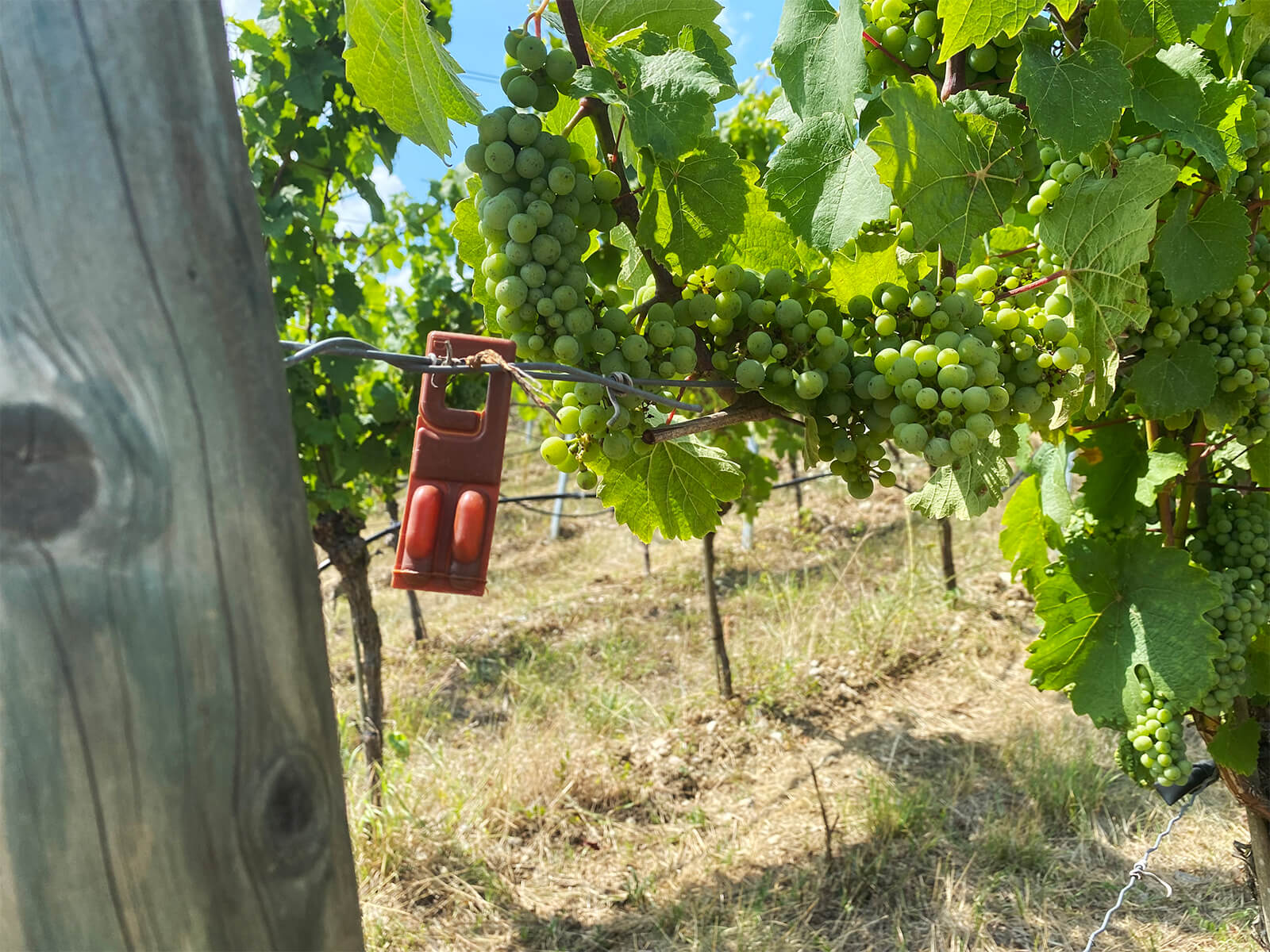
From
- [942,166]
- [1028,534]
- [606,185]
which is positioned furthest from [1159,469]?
[606,185]

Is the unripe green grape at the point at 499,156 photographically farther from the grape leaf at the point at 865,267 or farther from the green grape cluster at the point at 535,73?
the grape leaf at the point at 865,267

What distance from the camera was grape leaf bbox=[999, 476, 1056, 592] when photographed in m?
2.17

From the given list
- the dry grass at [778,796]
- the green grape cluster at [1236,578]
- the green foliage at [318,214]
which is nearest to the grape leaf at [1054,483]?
the green grape cluster at [1236,578]

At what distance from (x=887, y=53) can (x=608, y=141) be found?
514mm

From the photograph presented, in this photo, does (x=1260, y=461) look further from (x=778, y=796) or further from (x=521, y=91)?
(x=778, y=796)

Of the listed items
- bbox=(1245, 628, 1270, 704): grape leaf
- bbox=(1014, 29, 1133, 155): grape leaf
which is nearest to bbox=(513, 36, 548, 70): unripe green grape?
bbox=(1014, 29, 1133, 155): grape leaf

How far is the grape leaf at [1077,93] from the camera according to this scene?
1197mm

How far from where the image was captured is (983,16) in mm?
1104

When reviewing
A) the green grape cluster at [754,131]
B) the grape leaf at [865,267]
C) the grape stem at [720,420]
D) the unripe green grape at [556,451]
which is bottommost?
the unripe green grape at [556,451]

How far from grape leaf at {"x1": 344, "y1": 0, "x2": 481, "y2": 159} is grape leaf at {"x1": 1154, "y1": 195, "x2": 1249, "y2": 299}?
115 centimetres

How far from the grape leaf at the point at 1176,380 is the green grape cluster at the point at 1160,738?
0.58 meters

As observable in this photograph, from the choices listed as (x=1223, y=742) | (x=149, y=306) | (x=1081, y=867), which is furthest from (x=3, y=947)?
(x=1081, y=867)

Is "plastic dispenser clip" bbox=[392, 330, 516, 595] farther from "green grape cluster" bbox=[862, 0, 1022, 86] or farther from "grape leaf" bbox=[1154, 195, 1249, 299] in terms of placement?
"grape leaf" bbox=[1154, 195, 1249, 299]

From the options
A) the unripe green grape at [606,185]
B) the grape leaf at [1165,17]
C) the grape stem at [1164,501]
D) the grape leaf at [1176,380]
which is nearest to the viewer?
the unripe green grape at [606,185]
